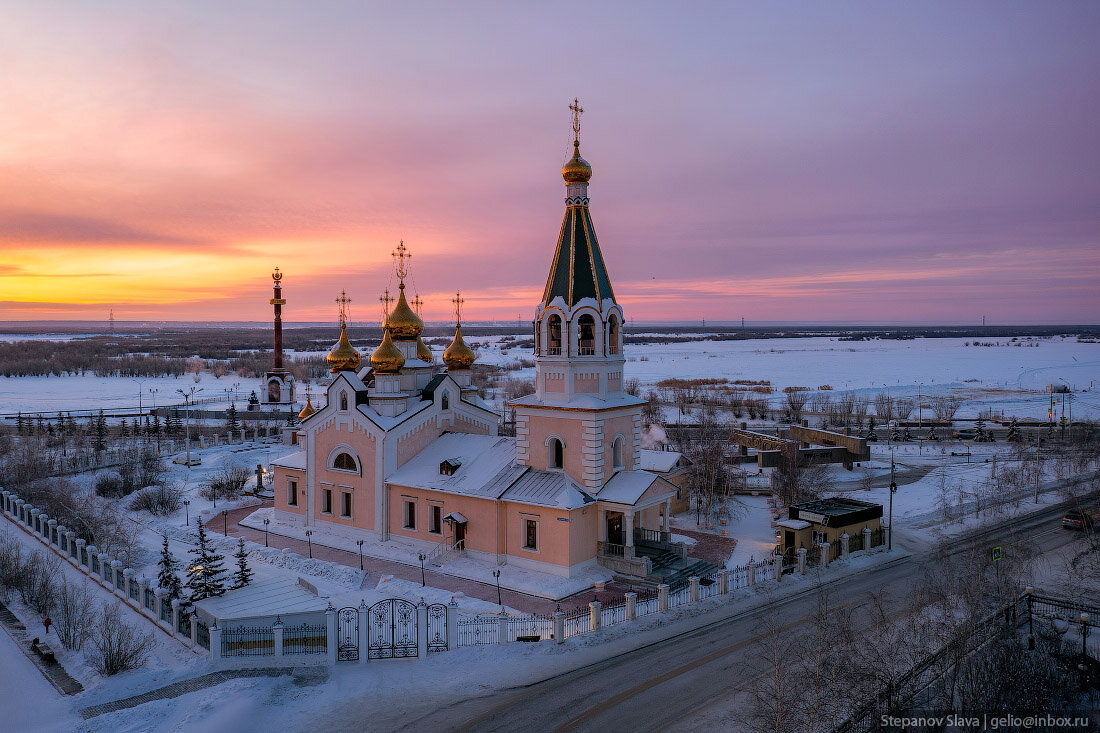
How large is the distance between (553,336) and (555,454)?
13.8 ft

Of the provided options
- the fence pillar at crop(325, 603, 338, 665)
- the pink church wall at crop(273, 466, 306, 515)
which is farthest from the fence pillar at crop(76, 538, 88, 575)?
the fence pillar at crop(325, 603, 338, 665)

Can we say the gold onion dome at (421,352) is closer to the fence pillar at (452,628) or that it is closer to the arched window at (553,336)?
the arched window at (553,336)

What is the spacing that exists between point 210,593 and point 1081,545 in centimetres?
2909

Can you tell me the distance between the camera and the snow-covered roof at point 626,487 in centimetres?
2259

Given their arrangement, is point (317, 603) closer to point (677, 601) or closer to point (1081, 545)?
point (677, 601)

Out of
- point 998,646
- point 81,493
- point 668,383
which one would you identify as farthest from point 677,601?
point 668,383

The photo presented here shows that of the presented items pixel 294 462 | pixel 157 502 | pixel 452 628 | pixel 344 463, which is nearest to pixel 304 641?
pixel 452 628

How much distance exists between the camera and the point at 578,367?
78.4ft

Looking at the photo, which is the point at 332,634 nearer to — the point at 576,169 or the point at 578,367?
the point at 578,367

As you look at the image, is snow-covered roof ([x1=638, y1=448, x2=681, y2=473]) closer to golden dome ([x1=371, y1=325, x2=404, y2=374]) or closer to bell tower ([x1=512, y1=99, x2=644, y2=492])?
bell tower ([x1=512, y1=99, x2=644, y2=492])

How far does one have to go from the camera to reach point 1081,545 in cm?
2494

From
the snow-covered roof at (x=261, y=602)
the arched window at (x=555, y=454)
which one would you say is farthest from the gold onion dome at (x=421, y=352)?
the snow-covered roof at (x=261, y=602)

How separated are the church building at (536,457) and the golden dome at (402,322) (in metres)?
0.74

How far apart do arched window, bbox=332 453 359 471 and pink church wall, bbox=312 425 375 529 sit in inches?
9.3
